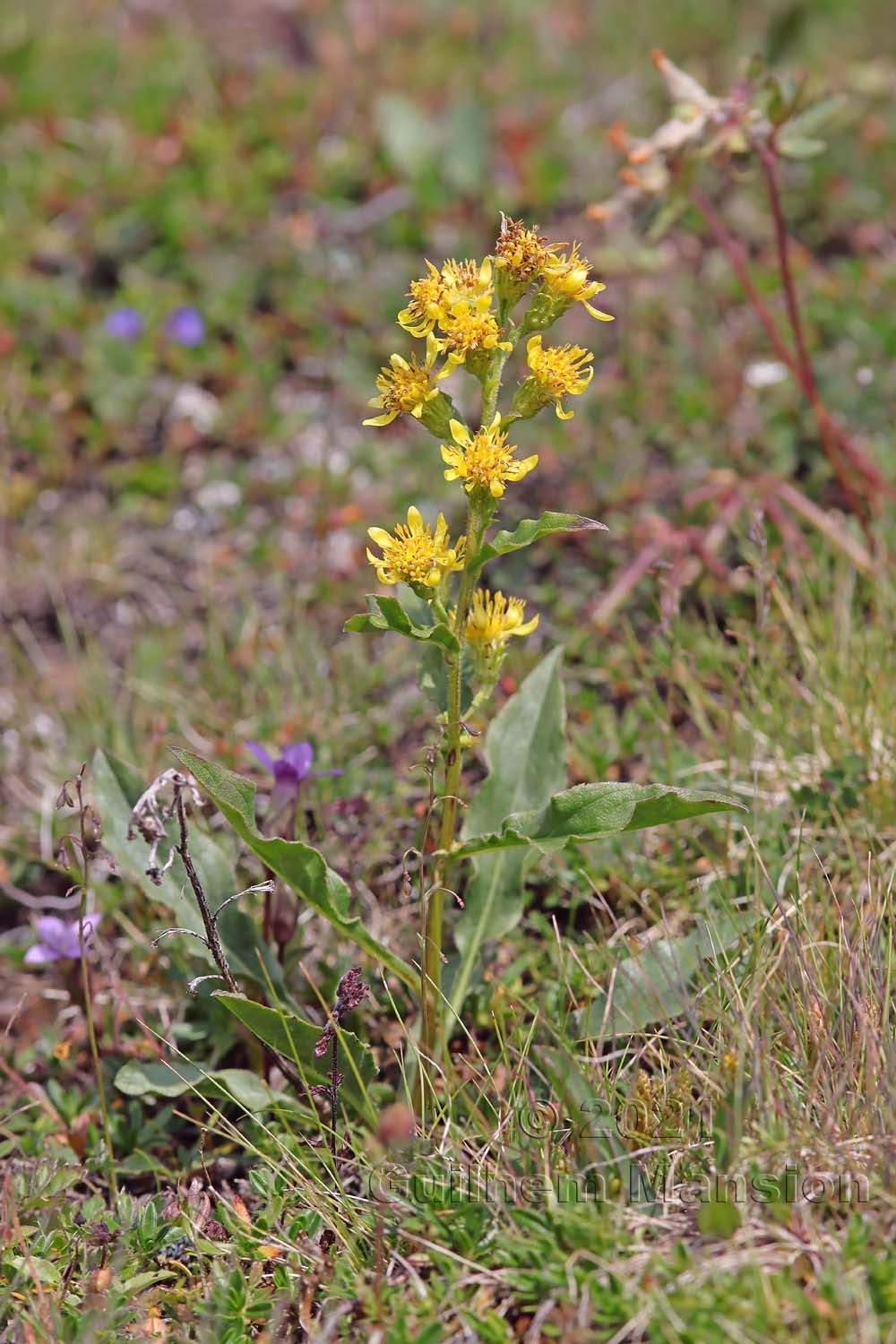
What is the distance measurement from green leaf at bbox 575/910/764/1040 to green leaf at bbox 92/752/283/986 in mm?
609

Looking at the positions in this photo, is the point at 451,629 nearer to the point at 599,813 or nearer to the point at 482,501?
the point at 482,501

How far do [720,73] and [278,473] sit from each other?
247 centimetres

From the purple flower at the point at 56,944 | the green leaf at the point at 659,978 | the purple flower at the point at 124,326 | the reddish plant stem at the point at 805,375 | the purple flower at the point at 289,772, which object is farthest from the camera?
the purple flower at the point at 124,326

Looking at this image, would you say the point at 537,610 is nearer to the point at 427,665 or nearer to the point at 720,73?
the point at 427,665

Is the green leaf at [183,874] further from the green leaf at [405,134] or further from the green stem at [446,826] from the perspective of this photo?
the green leaf at [405,134]

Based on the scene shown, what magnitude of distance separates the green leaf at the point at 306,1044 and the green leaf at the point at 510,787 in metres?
0.22

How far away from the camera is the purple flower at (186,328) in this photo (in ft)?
13.7

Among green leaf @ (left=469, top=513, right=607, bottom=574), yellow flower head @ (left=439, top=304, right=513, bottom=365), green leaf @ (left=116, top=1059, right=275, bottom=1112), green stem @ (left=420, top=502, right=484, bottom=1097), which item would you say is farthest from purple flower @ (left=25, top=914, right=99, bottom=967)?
yellow flower head @ (left=439, top=304, right=513, bottom=365)

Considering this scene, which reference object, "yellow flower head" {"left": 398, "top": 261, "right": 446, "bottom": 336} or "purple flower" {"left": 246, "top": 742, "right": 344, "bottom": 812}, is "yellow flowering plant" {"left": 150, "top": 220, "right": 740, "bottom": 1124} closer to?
"yellow flower head" {"left": 398, "top": 261, "right": 446, "bottom": 336}

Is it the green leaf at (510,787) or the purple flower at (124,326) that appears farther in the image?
the purple flower at (124,326)

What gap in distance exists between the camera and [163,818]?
219 centimetres

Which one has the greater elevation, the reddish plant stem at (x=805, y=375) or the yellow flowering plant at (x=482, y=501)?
the reddish plant stem at (x=805, y=375)

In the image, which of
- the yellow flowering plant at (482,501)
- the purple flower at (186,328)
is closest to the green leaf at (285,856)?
the yellow flowering plant at (482,501)

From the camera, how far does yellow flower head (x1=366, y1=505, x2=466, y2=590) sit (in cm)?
194
